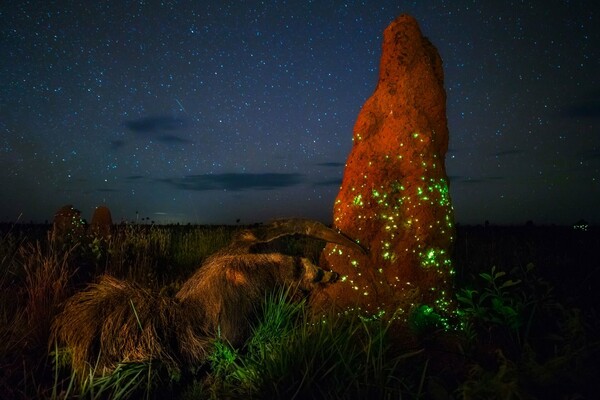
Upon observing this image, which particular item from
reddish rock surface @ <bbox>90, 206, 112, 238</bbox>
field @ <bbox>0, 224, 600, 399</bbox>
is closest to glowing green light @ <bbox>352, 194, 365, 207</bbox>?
field @ <bbox>0, 224, 600, 399</bbox>

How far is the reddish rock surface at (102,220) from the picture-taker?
549 inches

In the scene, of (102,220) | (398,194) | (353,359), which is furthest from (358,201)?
(102,220)

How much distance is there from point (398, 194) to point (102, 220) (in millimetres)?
11255

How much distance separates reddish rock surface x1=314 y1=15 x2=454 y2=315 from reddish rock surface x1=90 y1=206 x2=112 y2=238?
1005 centimetres

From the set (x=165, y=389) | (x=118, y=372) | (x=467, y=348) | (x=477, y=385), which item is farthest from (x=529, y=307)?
(x=118, y=372)

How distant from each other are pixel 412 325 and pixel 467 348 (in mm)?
565

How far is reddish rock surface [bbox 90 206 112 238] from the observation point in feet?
45.7

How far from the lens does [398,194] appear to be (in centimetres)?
564

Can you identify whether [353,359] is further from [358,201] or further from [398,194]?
[398,194]

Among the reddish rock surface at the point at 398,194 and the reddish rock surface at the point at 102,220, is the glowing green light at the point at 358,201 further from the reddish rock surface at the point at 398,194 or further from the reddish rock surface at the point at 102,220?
the reddish rock surface at the point at 102,220

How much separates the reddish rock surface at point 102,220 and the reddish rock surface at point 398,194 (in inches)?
396

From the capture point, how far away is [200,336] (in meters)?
5.00

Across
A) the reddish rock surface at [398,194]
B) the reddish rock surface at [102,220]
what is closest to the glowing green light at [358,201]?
the reddish rock surface at [398,194]

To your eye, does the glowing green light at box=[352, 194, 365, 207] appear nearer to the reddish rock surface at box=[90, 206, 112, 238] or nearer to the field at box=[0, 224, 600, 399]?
the field at box=[0, 224, 600, 399]
